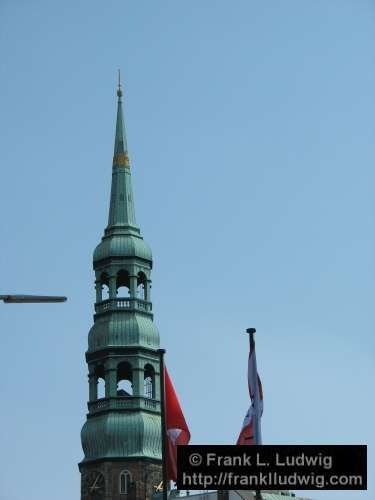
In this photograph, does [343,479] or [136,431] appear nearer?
[343,479]

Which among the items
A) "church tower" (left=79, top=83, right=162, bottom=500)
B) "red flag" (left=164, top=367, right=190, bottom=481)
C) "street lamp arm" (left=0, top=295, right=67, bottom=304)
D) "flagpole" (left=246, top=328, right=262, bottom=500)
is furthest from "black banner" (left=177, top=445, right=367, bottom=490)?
"church tower" (left=79, top=83, right=162, bottom=500)

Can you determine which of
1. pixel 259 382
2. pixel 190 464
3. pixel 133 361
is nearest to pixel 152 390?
pixel 133 361

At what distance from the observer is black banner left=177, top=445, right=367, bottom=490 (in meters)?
45.8

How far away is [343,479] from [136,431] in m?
123

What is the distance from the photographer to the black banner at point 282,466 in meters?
45.8

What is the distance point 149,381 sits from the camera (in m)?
172

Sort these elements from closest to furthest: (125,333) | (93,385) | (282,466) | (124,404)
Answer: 1. (282,466)
2. (124,404)
3. (125,333)
4. (93,385)

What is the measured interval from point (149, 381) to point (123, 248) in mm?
14255

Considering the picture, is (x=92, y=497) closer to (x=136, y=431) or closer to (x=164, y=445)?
(x=136, y=431)

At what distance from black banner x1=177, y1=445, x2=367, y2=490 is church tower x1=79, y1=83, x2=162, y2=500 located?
121566mm

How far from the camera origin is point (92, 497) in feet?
557

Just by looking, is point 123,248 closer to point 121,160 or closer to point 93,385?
point 121,160

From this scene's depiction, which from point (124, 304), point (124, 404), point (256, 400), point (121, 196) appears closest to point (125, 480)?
point (124, 404)

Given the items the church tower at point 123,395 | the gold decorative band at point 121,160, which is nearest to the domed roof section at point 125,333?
the church tower at point 123,395
